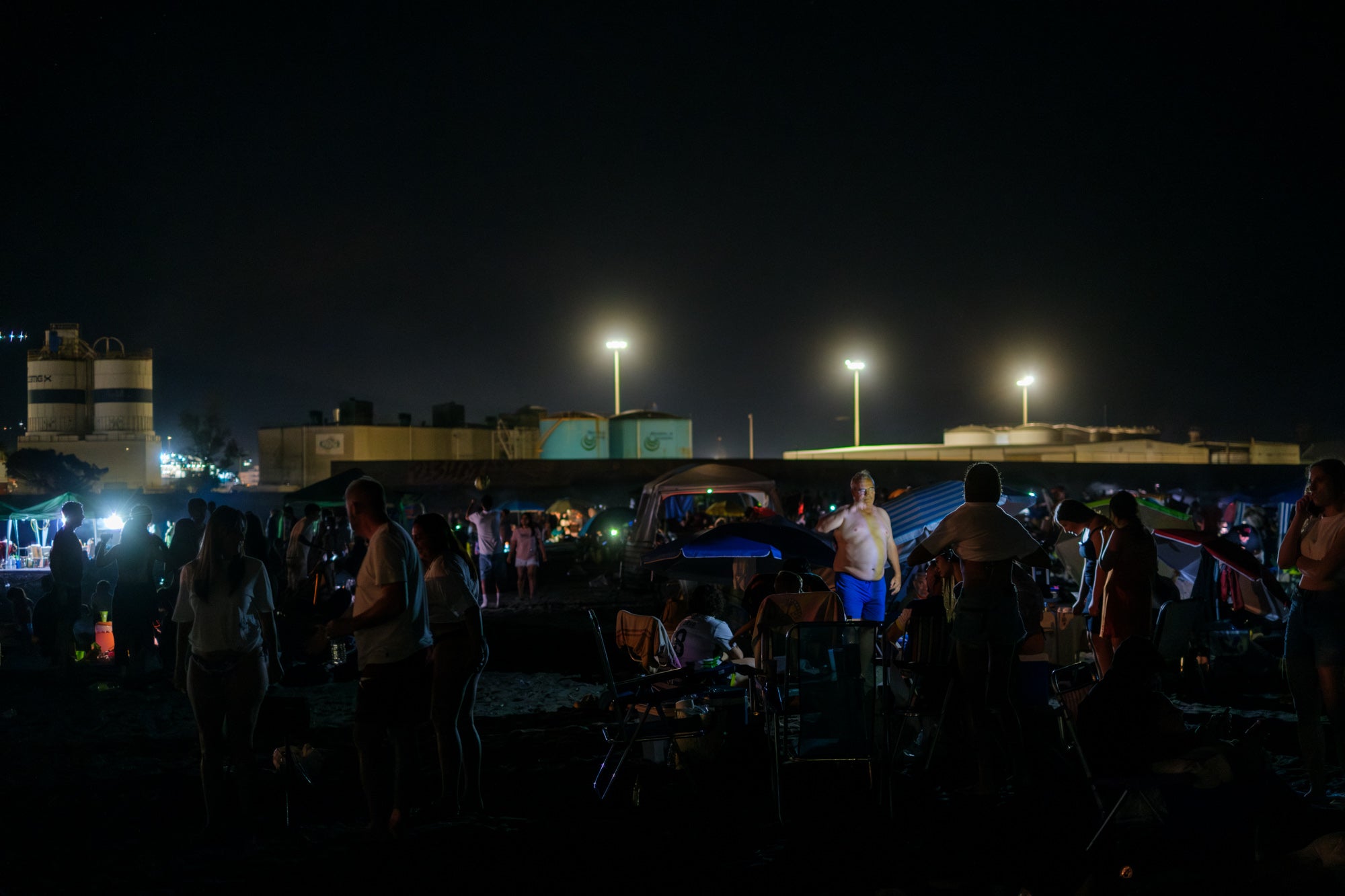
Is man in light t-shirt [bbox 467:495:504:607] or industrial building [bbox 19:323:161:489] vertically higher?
industrial building [bbox 19:323:161:489]

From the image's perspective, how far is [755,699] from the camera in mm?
6355

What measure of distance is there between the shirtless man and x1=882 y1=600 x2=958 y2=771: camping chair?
6.91 ft

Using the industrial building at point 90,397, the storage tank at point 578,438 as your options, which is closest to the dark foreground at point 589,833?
the storage tank at point 578,438

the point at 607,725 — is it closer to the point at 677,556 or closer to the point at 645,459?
the point at 677,556

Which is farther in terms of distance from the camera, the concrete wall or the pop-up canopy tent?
the concrete wall

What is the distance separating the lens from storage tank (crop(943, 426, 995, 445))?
52.2 meters

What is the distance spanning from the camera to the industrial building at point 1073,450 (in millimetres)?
39406

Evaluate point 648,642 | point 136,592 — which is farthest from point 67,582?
point 648,642

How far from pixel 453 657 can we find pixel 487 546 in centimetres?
962

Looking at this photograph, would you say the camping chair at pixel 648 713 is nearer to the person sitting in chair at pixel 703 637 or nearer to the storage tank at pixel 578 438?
the person sitting in chair at pixel 703 637

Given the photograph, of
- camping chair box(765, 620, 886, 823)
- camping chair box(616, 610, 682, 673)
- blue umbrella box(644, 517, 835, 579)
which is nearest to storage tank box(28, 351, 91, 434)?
blue umbrella box(644, 517, 835, 579)

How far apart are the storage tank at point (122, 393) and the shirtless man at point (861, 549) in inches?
2998

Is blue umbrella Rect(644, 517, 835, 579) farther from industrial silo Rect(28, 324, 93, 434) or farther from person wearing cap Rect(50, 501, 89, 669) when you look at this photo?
industrial silo Rect(28, 324, 93, 434)

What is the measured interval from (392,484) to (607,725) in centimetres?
3098
